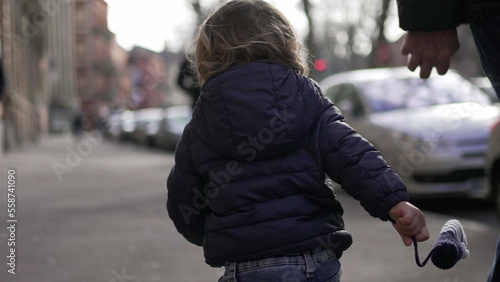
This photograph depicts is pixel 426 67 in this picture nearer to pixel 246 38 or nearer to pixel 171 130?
pixel 246 38

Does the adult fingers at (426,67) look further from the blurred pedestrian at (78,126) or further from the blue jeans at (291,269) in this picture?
the blurred pedestrian at (78,126)

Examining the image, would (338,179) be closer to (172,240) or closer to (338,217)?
(338,217)

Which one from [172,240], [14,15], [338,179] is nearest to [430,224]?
[172,240]

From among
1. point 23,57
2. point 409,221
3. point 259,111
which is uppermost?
point 259,111

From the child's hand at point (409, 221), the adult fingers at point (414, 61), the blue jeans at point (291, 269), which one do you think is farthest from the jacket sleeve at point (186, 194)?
the adult fingers at point (414, 61)

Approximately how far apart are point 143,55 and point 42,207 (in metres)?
106

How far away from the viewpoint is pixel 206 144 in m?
2.34

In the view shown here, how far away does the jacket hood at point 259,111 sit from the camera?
7.27 feet

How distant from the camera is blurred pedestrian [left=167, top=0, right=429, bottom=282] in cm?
219

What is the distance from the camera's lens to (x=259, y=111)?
2.23 metres

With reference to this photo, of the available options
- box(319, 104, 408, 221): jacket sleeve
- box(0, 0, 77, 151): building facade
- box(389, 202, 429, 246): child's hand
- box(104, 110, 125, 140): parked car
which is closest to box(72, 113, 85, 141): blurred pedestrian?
box(0, 0, 77, 151): building facade

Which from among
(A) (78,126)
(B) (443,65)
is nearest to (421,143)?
(B) (443,65)

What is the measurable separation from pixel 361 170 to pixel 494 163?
16.1 ft

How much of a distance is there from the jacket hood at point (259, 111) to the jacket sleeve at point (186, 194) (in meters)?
0.13
